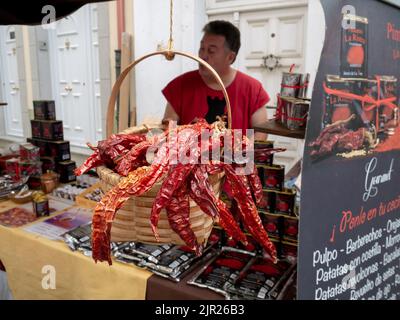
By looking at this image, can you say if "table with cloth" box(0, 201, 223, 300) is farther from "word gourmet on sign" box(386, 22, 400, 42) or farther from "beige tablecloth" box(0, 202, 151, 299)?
"word gourmet on sign" box(386, 22, 400, 42)

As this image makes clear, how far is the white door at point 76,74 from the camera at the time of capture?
11.9ft

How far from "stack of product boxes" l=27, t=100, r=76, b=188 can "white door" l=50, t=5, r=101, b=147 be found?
176 centimetres

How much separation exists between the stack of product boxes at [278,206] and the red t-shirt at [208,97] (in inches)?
22.8

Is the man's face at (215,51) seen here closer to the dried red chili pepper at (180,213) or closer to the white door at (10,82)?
the dried red chili pepper at (180,213)

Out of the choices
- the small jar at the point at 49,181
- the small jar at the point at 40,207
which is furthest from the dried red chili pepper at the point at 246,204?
the small jar at the point at 49,181

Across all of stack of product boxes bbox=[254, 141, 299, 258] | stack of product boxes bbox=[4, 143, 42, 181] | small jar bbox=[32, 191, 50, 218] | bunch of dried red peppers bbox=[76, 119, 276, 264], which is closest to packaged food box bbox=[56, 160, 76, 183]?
stack of product boxes bbox=[4, 143, 42, 181]

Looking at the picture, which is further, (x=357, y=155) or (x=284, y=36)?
(x=284, y=36)

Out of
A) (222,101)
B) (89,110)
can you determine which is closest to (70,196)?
(222,101)

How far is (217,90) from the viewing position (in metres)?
1.63

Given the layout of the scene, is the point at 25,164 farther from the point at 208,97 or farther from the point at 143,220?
the point at 143,220

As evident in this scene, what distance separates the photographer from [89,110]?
3797mm

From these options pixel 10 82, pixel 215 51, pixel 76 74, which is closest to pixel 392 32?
pixel 215 51

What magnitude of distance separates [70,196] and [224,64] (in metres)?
0.96
